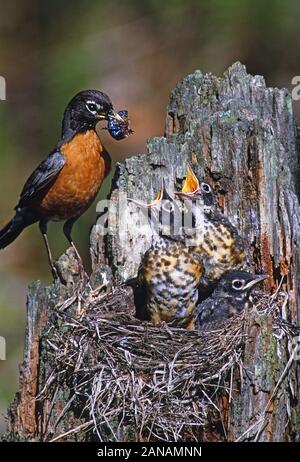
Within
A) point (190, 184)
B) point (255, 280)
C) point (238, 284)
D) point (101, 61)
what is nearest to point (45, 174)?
point (190, 184)

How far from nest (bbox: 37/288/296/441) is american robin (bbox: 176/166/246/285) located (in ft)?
1.78

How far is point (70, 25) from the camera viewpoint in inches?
407

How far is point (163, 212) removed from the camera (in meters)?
6.98

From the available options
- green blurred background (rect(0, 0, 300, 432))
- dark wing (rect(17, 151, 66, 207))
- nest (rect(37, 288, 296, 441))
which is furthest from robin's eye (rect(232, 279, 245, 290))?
green blurred background (rect(0, 0, 300, 432))

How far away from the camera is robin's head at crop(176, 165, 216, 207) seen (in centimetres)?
680

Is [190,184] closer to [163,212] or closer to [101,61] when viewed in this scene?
[163,212]

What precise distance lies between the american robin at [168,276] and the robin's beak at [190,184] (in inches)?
4.1

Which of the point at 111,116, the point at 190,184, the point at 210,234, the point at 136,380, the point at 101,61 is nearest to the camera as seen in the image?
the point at 136,380

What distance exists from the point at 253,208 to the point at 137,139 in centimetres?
411

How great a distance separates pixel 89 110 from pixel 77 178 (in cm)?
48

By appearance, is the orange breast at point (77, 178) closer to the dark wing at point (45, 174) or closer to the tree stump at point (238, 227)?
the dark wing at point (45, 174)

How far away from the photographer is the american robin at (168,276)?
22.3ft

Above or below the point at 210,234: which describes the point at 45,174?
above

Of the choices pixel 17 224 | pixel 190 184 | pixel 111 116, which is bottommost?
pixel 190 184
